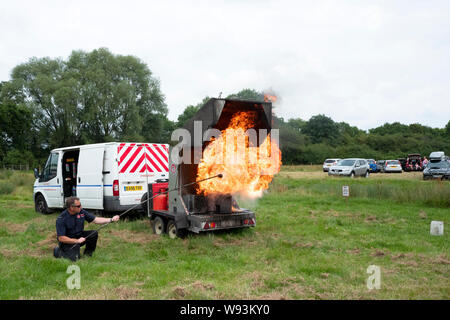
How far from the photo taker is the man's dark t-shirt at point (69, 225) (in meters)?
6.72

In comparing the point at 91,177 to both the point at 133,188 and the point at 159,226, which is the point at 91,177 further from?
the point at 159,226

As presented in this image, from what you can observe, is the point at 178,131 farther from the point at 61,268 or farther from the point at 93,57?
the point at 93,57

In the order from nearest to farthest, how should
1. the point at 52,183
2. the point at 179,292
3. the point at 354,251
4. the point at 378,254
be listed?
the point at 179,292 → the point at 378,254 → the point at 354,251 → the point at 52,183

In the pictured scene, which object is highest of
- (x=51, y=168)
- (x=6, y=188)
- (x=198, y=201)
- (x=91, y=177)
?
(x=51, y=168)

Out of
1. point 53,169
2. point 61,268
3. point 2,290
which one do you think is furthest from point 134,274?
point 53,169

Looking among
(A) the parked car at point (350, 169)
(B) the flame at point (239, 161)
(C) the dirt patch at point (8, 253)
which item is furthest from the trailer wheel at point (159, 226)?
(A) the parked car at point (350, 169)

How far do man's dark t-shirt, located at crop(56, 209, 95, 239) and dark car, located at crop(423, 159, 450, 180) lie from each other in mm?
23779

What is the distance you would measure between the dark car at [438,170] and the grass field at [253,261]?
13789 millimetres

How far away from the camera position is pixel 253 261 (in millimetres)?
6590

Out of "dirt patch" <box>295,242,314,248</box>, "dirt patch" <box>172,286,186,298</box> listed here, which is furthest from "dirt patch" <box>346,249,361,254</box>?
"dirt patch" <box>172,286,186,298</box>

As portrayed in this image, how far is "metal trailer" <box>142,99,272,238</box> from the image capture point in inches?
287

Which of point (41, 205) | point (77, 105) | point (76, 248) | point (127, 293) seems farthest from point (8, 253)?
point (77, 105)

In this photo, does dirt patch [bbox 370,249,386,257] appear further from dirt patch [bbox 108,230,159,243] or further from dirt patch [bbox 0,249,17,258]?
dirt patch [bbox 0,249,17,258]

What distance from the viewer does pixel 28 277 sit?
571 cm
